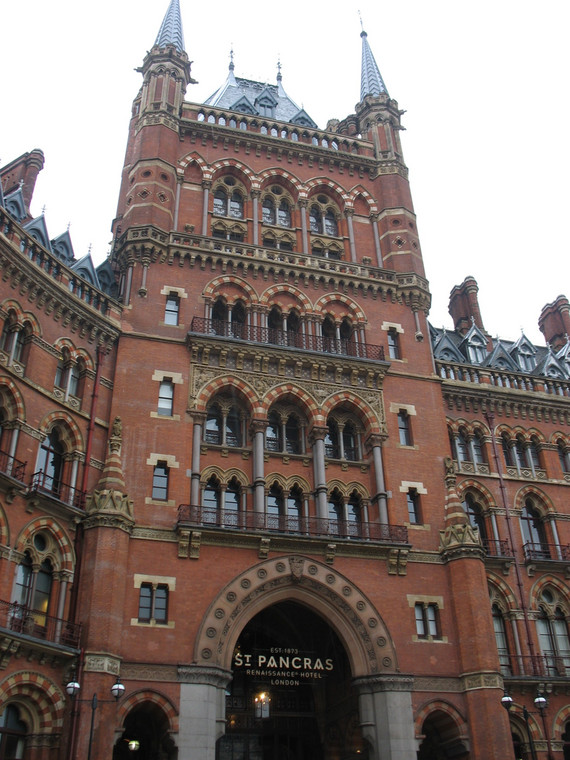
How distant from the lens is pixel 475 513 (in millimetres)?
38344

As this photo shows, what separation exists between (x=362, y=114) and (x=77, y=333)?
24268 mm

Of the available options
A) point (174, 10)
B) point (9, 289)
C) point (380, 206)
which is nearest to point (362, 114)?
point (380, 206)

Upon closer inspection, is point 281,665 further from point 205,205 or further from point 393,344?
point 205,205

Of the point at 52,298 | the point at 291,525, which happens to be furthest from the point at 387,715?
the point at 52,298

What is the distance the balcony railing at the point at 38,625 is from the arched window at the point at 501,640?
18022 mm

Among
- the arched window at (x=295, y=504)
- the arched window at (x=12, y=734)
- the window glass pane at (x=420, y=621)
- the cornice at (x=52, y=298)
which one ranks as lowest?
the arched window at (x=12, y=734)

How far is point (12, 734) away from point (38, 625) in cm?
332

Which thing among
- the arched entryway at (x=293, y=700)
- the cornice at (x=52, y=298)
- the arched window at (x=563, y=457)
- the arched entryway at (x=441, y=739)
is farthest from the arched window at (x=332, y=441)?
the arched window at (x=563, y=457)

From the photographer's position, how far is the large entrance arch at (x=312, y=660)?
91.2ft

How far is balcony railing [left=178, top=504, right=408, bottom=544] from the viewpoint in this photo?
3086 centimetres

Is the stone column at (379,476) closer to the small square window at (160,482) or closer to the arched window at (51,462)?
the small square window at (160,482)

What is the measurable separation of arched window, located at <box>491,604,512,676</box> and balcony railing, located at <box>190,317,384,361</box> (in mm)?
12549

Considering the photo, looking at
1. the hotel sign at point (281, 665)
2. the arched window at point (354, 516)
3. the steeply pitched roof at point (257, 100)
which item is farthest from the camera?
the steeply pitched roof at point (257, 100)

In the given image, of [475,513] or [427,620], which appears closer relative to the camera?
[427,620]
